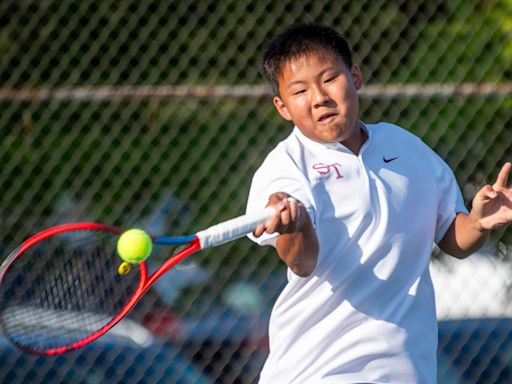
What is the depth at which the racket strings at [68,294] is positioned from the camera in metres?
3.62

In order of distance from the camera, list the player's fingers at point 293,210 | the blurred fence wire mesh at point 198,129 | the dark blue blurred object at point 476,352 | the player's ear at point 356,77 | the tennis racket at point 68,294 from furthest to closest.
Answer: the dark blue blurred object at point 476,352 → the blurred fence wire mesh at point 198,129 → the tennis racket at point 68,294 → the player's ear at point 356,77 → the player's fingers at point 293,210

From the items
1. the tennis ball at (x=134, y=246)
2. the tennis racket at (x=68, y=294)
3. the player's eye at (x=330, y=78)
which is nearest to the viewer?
the tennis ball at (x=134, y=246)

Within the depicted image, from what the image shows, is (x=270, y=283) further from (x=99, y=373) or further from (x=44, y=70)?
(x=44, y=70)

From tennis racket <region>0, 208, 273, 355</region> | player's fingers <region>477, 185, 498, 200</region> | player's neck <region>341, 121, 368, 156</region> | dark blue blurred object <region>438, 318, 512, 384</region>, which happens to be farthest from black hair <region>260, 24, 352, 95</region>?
dark blue blurred object <region>438, 318, 512, 384</region>

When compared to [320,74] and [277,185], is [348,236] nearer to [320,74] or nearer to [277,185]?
[277,185]

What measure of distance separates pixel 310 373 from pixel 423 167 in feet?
2.24

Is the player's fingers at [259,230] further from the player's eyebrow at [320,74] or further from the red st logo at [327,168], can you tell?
the player's eyebrow at [320,74]

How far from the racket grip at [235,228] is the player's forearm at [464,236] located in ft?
2.29

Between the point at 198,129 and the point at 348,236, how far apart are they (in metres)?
2.73

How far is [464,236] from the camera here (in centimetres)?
326

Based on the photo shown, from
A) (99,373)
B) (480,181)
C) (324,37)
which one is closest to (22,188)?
(99,373)

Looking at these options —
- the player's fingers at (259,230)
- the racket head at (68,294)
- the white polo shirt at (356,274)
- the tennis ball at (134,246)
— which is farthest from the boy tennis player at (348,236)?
the racket head at (68,294)

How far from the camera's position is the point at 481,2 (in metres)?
5.76

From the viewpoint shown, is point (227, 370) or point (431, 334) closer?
point (431, 334)
